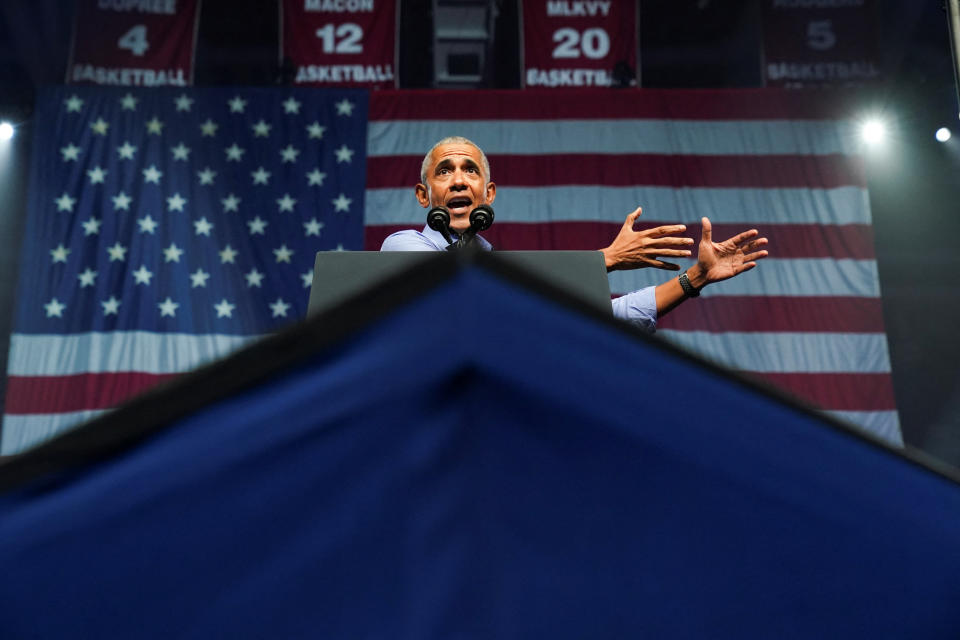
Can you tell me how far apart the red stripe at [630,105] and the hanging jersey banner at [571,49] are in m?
0.12

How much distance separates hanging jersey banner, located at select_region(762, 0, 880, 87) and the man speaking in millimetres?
3753

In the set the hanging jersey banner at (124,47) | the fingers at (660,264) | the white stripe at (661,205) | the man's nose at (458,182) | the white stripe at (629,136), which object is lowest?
the fingers at (660,264)

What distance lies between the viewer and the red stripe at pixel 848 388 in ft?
14.3

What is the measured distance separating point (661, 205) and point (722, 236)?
15.7 inches

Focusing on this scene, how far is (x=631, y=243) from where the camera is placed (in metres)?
1.42

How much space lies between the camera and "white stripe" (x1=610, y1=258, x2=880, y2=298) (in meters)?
4.46

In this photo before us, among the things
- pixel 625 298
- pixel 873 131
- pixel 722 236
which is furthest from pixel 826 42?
pixel 625 298

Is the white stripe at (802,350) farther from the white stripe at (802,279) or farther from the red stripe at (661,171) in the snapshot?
the red stripe at (661,171)

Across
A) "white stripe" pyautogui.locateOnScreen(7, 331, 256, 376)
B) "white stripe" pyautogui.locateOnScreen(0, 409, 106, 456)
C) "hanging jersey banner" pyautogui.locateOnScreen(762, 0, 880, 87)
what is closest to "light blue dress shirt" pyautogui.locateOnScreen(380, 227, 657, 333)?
"white stripe" pyautogui.locateOnScreen(7, 331, 256, 376)

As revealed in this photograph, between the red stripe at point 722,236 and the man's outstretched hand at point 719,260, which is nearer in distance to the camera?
the man's outstretched hand at point 719,260

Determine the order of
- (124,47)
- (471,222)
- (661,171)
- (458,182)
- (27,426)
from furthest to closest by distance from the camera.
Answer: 1. (124,47)
2. (661,171)
3. (27,426)
4. (458,182)
5. (471,222)

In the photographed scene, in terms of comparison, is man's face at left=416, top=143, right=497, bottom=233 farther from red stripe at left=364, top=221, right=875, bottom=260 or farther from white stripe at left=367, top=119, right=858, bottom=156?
white stripe at left=367, top=119, right=858, bottom=156

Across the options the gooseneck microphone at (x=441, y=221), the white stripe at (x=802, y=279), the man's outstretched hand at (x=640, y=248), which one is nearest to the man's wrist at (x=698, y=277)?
the man's outstretched hand at (x=640, y=248)

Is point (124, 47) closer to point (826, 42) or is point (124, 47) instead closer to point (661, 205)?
point (661, 205)
